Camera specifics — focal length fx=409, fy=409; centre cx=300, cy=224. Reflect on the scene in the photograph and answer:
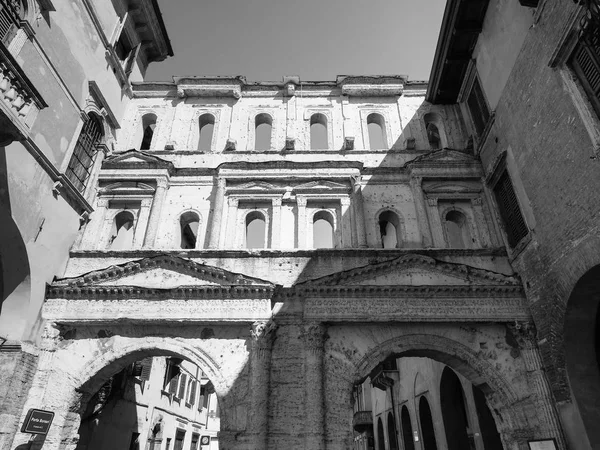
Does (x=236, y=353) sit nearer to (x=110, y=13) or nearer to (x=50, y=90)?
(x=50, y=90)

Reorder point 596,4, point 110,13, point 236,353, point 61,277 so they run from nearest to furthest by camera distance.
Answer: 1. point 596,4
2. point 236,353
3. point 61,277
4. point 110,13

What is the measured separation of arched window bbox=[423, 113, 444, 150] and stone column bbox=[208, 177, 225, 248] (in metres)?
7.77

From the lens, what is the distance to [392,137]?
49.7 feet

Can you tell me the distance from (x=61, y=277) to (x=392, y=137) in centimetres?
1176

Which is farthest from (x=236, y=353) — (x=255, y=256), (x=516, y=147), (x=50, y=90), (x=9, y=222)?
(x=516, y=147)

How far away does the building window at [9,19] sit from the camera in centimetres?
924

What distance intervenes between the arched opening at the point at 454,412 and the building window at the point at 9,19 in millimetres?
16362

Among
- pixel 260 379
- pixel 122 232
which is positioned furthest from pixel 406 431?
pixel 122 232

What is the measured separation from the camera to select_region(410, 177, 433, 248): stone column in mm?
12602

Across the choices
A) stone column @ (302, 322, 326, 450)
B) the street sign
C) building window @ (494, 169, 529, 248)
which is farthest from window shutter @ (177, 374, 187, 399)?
building window @ (494, 169, 529, 248)

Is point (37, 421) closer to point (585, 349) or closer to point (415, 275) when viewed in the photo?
point (415, 275)

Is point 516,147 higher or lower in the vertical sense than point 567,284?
higher

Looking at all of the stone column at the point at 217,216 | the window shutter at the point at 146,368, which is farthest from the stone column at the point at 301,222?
the window shutter at the point at 146,368

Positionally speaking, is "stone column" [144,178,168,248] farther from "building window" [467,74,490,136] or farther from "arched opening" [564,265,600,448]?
A: "arched opening" [564,265,600,448]
